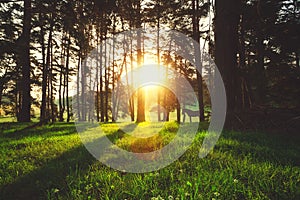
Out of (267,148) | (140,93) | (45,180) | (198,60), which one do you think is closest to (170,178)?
(45,180)

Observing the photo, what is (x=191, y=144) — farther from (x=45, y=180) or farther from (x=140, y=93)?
(x=140, y=93)

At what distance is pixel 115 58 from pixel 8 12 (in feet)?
61.7

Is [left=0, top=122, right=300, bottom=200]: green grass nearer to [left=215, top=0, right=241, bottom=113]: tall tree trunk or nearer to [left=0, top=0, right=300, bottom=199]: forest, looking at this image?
[left=0, top=0, right=300, bottom=199]: forest

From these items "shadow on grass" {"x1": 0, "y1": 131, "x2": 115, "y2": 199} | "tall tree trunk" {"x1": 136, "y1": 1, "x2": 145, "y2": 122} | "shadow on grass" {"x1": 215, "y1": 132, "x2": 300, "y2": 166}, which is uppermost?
"tall tree trunk" {"x1": 136, "y1": 1, "x2": 145, "y2": 122}

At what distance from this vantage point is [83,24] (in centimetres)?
834

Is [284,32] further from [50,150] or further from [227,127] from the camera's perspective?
[50,150]

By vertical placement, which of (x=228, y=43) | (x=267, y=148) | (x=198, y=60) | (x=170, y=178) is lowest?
(x=170, y=178)

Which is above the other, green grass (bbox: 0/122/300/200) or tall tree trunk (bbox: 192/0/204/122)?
tall tree trunk (bbox: 192/0/204/122)

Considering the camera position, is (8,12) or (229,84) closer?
(229,84)

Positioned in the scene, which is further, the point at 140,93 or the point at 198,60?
the point at 198,60

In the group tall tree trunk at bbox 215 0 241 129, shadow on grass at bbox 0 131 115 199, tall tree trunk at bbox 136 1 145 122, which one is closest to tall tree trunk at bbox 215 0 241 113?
tall tree trunk at bbox 215 0 241 129

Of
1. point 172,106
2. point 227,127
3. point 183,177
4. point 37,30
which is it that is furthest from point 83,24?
point 172,106

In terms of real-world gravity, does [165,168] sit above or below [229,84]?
below

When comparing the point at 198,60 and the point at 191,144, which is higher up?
the point at 198,60
